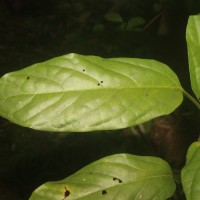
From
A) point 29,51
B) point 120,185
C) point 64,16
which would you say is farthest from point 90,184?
point 64,16

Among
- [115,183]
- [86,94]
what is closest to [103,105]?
[86,94]

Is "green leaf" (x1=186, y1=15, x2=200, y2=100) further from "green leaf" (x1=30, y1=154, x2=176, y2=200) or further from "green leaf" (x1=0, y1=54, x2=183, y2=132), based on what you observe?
"green leaf" (x1=30, y1=154, x2=176, y2=200)

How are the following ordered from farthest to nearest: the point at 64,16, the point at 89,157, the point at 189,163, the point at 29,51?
the point at 64,16, the point at 29,51, the point at 89,157, the point at 189,163

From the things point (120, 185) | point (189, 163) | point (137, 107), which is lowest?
point (120, 185)

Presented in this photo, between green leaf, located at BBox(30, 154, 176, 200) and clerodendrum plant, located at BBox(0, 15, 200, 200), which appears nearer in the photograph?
clerodendrum plant, located at BBox(0, 15, 200, 200)

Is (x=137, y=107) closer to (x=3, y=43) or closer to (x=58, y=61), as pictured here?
(x=58, y=61)

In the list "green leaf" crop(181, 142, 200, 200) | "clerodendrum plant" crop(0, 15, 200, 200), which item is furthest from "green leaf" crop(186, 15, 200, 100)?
"green leaf" crop(181, 142, 200, 200)
